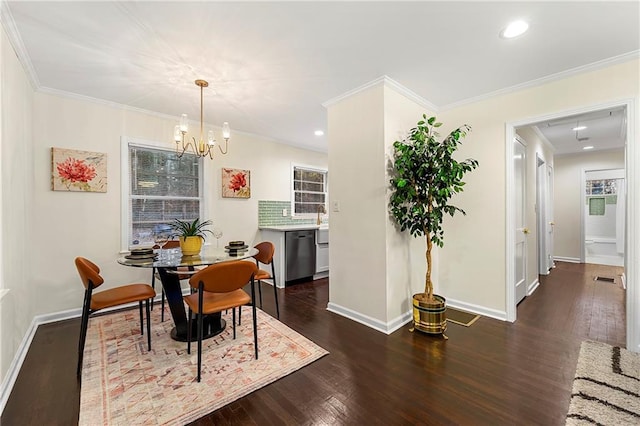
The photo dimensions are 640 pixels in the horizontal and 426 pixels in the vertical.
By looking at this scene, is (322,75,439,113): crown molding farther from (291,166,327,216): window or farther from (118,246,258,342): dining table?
(291,166,327,216): window

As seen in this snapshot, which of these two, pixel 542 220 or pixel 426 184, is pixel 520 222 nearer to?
pixel 426 184

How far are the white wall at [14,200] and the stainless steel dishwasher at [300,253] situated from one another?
281 cm

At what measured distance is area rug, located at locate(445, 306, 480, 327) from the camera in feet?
9.47

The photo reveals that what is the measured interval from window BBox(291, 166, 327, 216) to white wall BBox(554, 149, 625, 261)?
18.1 feet

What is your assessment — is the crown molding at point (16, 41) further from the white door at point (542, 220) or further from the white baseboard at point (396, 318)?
the white door at point (542, 220)

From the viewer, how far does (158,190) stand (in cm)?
373

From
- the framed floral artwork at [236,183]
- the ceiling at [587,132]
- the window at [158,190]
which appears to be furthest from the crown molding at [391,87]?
the window at [158,190]

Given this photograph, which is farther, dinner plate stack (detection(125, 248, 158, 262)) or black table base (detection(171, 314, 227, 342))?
black table base (detection(171, 314, 227, 342))

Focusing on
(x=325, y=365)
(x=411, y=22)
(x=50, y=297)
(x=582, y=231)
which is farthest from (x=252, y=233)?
(x=582, y=231)

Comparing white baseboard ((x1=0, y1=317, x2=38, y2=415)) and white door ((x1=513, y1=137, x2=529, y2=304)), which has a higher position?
white door ((x1=513, y1=137, x2=529, y2=304))

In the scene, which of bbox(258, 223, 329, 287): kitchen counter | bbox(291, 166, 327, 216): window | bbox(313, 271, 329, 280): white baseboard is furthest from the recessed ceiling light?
bbox(313, 271, 329, 280): white baseboard

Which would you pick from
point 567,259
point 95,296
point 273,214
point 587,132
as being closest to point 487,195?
point 587,132

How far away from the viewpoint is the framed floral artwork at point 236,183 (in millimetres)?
4203

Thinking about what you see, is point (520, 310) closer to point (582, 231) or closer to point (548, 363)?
point (548, 363)
